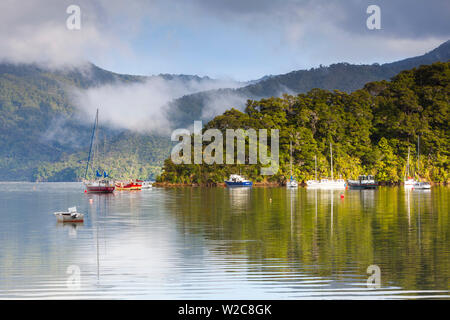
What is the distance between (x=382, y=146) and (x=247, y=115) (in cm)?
3244

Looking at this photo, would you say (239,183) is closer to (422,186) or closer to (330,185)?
(330,185)

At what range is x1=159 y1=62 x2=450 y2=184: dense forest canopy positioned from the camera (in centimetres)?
12756

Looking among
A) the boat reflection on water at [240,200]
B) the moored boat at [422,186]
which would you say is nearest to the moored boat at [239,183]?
the moored boat at [422,186]

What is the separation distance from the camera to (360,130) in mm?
133125

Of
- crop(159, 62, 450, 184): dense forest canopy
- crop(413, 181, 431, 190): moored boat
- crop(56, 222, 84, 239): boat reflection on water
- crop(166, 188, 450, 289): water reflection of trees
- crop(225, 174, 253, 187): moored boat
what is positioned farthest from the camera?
crop(159, 62, 450, 184): dense forest canopy

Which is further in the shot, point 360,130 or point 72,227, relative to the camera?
point 360,130

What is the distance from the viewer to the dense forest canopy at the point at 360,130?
419 ft

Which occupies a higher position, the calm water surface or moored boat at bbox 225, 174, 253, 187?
moored boat at bbox 225, 174, 253, 187

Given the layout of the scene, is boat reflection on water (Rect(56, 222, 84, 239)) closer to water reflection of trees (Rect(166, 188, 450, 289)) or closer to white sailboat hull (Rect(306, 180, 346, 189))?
water reflection of trees (Rect(166, 188, 450, 289))

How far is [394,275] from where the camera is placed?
59.6 feet

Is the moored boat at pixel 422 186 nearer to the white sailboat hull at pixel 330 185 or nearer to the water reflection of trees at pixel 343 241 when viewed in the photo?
the white sailboat hull at pixel 330 185

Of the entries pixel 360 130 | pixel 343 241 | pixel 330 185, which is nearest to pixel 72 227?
pixel 343 241

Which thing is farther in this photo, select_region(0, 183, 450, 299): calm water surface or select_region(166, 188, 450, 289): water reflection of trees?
select_region(166, 188, 450, 289): water reflection of trees


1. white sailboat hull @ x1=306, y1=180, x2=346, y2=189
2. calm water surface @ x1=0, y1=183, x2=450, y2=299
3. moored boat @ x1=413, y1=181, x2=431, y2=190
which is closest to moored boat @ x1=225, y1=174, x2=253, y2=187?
white sailboat hull @ x1=306, y1=180, x2=346, y2=189
